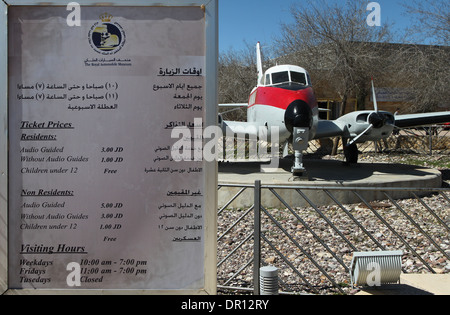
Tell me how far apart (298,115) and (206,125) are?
7.55 m

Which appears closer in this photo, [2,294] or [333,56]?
[2,294]

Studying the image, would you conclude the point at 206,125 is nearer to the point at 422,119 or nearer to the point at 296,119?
the point at 296,119

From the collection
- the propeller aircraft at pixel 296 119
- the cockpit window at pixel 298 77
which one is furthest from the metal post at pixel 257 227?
the cockpit window at pixel 298 77

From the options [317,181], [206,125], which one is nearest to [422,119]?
[317,181]

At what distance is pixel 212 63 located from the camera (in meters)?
2.62

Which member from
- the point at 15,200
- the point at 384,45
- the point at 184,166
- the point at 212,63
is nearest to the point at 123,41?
the point at 212,63

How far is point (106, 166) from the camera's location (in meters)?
2.66

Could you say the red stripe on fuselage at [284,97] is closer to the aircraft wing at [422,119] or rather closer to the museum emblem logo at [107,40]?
the aircraft wing at [422,119]

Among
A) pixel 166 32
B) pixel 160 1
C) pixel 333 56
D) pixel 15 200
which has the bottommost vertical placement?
pixel 15 200

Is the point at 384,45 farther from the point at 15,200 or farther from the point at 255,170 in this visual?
the point at 15,200

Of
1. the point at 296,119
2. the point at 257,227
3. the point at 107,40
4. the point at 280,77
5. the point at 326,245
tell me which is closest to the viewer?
the point at 107,40

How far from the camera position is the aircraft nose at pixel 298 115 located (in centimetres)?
989

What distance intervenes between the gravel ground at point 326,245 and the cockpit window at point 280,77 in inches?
150
